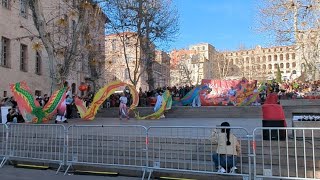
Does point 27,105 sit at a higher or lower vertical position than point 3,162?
higher

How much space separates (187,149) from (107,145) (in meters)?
2.19

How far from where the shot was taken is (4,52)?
29.9m

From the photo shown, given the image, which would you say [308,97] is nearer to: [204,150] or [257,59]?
[204,150]

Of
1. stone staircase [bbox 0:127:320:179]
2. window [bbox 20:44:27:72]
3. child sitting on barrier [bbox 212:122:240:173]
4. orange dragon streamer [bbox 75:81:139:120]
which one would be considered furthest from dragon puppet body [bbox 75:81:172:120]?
window [bbox 20:44:27:72]

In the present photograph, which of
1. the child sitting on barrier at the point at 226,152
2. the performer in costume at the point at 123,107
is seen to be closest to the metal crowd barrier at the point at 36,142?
the child sitting on barrier at the point at 226,152

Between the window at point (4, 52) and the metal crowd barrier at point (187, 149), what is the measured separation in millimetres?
23543

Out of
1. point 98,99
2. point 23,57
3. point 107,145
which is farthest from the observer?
point 23,57

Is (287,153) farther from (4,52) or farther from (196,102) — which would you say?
(4,52)

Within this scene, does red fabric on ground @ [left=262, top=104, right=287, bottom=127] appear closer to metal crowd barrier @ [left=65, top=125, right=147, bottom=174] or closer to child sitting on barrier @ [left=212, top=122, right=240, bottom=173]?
child sitting on barrier @ [left=212, top=122, right=240, bottom=173]

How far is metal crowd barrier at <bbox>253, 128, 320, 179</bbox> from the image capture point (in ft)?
24.5

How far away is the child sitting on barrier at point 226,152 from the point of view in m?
7.97

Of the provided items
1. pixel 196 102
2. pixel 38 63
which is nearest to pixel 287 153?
pixel 196 102

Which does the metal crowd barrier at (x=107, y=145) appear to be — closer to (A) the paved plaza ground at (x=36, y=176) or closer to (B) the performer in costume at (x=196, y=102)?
(A) the paved plaza ground at (x=36, y=176)

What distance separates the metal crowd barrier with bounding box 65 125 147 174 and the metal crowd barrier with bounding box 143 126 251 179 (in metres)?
0.36
